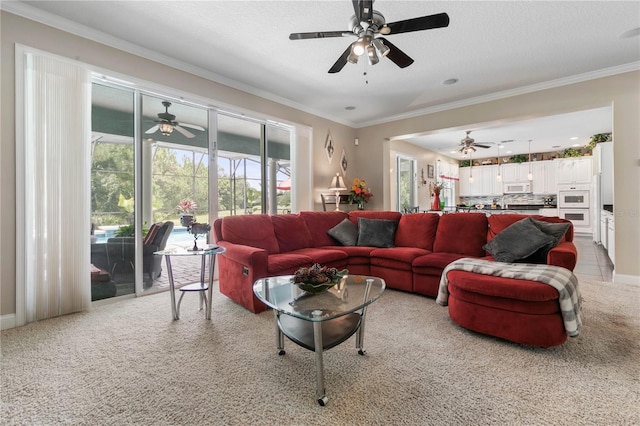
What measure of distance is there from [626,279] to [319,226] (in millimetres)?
4026

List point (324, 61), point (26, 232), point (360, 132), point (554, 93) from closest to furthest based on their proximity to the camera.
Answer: point (26, 232) < point (324, 61) < point (554, 93) < point (360, 132)

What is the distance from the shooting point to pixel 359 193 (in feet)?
19.0

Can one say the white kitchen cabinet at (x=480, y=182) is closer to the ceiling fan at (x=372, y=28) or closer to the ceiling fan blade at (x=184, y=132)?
the ceiling fan at (x=372, y=28)

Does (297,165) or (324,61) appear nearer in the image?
(324,61)

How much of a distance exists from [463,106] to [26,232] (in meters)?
5.86

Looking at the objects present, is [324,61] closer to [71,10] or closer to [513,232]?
[71,10]

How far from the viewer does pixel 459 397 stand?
159 centimetres

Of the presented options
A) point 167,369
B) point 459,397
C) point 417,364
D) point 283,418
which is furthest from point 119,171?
point 459,397

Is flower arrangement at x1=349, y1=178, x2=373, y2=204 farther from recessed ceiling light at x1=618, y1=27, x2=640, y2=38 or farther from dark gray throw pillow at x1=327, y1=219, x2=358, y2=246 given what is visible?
recessed ceiling light at x1=618, y1=27, x2=640, y2=38

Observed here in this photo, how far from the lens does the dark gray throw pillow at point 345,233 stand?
420 centimetres

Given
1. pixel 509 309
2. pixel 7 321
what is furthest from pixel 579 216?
pixel 7 321

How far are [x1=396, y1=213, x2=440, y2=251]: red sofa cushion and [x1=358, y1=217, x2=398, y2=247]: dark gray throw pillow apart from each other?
4.3 inches

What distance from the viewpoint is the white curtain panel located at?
259cm

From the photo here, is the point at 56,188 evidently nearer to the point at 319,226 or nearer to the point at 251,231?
the point at 251,231
